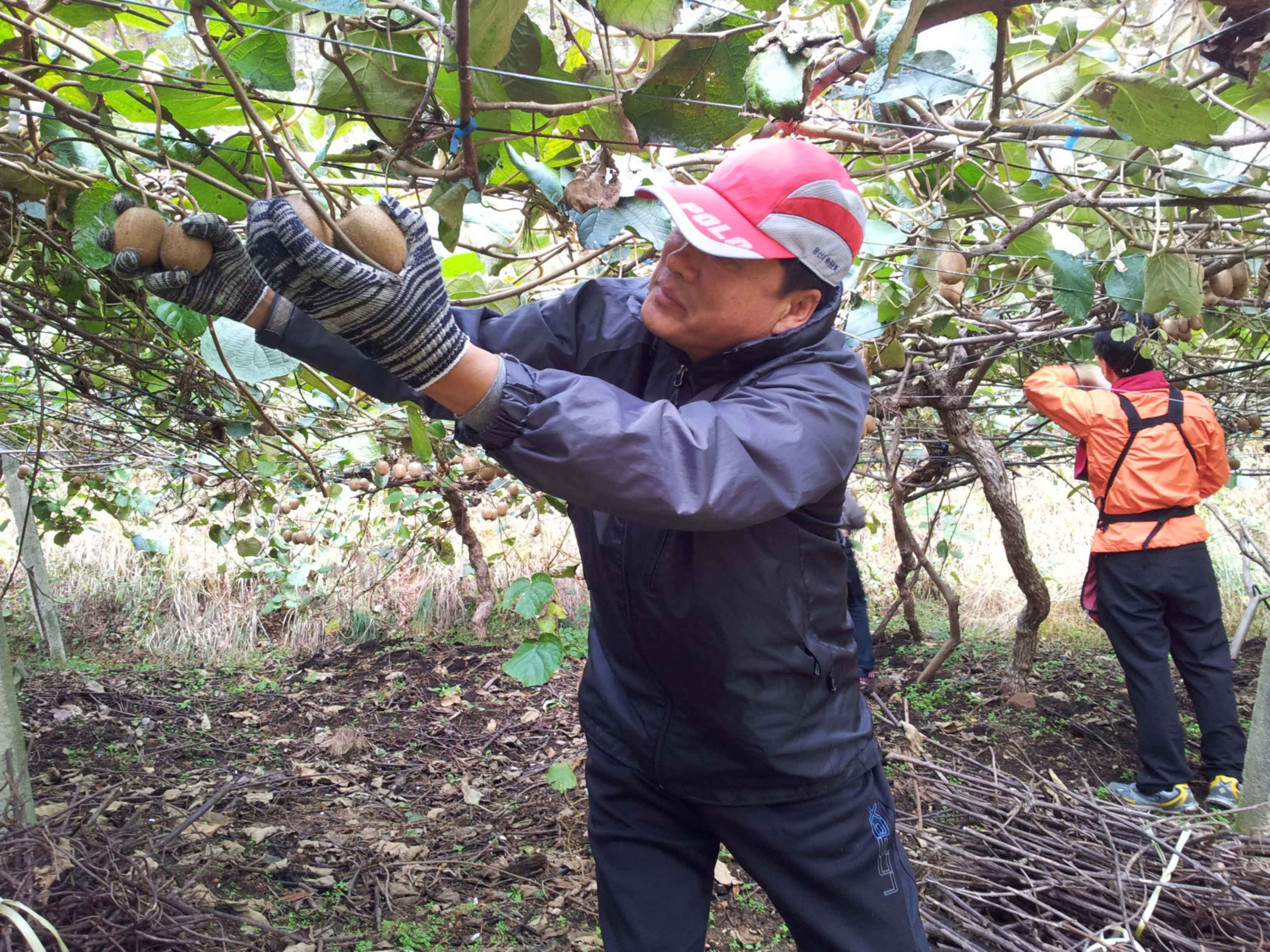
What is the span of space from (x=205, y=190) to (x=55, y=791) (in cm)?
296

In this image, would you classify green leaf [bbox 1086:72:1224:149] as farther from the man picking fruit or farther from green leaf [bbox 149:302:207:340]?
green leaf [bbox 149:302:207:340]

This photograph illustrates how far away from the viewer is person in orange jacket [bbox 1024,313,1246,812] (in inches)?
141

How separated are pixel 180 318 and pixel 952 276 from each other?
1.97 metres

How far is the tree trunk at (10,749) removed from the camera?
205 centimetres

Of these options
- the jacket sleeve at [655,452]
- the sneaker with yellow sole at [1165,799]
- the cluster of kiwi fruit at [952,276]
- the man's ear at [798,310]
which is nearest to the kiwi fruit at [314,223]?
the jacket sleeve at [655,452]

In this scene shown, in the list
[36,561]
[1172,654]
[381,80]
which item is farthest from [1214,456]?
[36,561]

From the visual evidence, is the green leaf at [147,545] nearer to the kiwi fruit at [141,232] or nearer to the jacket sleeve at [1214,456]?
the kiwi fruit at [141,232]

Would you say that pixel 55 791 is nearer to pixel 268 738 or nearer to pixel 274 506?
pixel 268 738

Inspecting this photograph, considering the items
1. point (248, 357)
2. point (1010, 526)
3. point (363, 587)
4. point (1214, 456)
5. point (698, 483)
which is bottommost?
point (363, 587)

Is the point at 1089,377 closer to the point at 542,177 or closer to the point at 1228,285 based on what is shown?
the point at 1228,285

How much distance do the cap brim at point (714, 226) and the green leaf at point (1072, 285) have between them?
1.40m

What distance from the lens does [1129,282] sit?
7.67 ft

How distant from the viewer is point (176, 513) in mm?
8734

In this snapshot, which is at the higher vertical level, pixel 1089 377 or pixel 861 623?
pixel 1089 377
